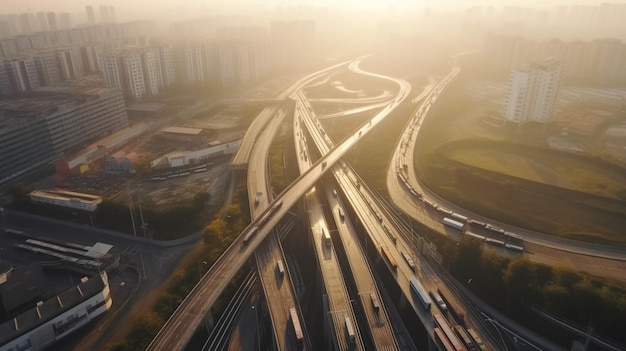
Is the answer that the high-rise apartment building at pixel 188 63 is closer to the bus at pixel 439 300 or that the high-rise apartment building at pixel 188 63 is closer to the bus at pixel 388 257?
the bus at pixel 388 257

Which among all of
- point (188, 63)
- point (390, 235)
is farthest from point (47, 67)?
point (390, 235)

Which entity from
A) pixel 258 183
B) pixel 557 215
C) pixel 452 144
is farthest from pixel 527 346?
pixel 452 144

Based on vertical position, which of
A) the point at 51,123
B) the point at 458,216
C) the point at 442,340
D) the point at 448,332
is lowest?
the point at 442,340

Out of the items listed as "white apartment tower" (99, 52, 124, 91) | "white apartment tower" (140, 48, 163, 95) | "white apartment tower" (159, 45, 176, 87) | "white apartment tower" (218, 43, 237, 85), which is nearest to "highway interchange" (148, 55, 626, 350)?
"white apartment tower" (99, 52, 124, 91)

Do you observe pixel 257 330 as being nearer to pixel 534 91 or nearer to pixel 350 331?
pixel 350 331

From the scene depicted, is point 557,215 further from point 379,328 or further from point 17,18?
point 17,18

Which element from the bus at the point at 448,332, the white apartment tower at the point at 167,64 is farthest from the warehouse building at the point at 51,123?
the bus at the point at 448,332
